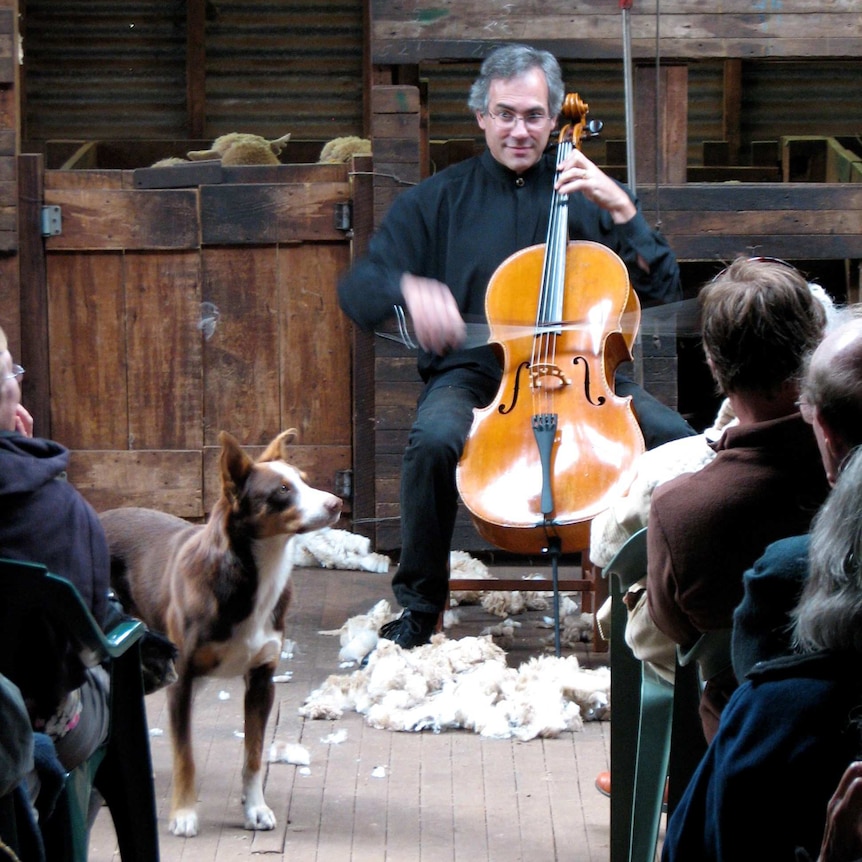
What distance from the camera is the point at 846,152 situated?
20.4ft

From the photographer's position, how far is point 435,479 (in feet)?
13.7

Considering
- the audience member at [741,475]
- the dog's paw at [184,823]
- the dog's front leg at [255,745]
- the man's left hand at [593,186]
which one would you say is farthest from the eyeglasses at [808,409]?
the man's left hand at [593,186]

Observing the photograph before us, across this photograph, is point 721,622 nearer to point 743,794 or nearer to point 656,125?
point 743,794

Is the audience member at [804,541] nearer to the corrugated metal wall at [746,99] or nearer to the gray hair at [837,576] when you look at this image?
the gray hair at [837,576]

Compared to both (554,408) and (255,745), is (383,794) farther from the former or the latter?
(554,408)

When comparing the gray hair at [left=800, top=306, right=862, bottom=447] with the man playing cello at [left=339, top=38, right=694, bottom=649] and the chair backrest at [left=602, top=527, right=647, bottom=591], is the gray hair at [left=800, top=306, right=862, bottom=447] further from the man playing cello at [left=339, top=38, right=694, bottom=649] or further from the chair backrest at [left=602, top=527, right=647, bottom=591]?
the man playing cello at [left=339, top=38, right=694, bottom=649]

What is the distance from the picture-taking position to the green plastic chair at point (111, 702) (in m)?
2.14

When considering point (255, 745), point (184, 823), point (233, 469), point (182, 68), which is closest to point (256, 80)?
point (182, 68)

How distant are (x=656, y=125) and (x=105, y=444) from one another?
2.32m

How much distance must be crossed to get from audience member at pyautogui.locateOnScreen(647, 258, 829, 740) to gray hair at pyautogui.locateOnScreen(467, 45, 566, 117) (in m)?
2.30

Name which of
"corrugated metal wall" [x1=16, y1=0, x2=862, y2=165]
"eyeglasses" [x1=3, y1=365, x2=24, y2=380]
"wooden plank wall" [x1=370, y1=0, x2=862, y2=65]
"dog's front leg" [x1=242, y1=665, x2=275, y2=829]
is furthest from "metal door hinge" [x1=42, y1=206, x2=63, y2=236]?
"eyeglasses" [x1=3, y1=365, x2=24, y2=380]

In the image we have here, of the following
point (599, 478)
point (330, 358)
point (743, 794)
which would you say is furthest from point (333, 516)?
point (330, 358)

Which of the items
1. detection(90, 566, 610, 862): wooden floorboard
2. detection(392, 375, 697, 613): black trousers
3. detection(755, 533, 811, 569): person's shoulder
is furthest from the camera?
detection(392, 375, 697, 613): black trousers

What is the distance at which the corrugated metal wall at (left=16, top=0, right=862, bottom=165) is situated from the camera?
7.76 metres
